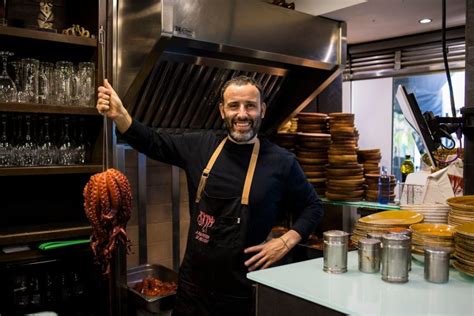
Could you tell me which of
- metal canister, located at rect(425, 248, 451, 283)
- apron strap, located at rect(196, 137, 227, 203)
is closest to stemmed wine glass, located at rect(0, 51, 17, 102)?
apron strap, located at rect(196, 137, 227, 203)

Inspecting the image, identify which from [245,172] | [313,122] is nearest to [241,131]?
[245,172]

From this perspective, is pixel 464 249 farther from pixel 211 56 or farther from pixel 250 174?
pixel 211 56

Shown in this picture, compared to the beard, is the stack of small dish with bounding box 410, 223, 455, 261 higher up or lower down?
lower down

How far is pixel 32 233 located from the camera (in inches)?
89.0

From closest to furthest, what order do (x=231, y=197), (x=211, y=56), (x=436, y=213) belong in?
(x=436, y=213), (x=231, y=197), (x=211, y=56)

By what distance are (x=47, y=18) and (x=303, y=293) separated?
1.94 m

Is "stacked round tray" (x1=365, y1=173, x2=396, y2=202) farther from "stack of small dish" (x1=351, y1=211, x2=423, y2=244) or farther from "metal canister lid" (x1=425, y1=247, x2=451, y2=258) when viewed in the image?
"metal canister lid" (x1=425, y1=247, x2=451, y2=258)

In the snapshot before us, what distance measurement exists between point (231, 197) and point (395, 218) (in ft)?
2.43

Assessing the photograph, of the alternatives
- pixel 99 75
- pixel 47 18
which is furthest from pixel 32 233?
pixel 47 18

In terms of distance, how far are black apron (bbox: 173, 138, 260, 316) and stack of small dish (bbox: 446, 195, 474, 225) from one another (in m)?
0.87

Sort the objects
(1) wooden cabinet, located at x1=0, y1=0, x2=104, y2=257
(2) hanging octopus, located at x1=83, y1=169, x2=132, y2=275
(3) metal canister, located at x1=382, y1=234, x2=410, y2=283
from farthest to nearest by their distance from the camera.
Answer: (1) wooden cabinet, located at x1=0, y1=0, x2=104, y2=257 < (2) hanging octopus, located at x1=83, y1=169, x2=132, y2=275 < (3) metal canister, located at x1=382, y1=234, x2=410, y2=283

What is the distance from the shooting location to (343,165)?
3184 millimetres

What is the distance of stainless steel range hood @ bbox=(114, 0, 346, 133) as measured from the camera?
2.45m

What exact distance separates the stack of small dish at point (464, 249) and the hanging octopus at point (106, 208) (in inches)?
54.7
